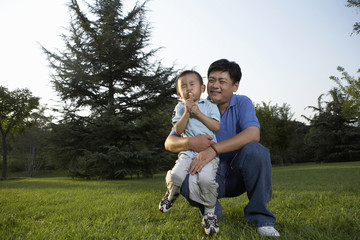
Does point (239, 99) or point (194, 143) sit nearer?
point (194, 143)

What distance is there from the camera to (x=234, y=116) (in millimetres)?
2422

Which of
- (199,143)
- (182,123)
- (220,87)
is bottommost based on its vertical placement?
(199,143)

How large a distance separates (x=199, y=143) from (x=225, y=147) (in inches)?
9.1

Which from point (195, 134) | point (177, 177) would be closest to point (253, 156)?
point (195, 134)

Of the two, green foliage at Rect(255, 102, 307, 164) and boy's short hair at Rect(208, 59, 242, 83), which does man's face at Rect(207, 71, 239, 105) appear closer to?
boy's short hair at Rect(208, 59, 242, 83)

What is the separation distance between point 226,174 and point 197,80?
99 centimetres

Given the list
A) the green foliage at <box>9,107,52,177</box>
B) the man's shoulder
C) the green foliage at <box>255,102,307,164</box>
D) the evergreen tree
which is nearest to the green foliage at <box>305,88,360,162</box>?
the green foliage at <box>255,102,307,164</box>

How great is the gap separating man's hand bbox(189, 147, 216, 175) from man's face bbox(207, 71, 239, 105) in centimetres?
66

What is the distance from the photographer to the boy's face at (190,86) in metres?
2.37

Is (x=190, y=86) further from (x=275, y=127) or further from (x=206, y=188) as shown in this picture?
(x=275, y=127)

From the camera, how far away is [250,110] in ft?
7.63

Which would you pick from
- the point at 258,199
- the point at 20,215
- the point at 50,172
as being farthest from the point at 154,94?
the point at 50,172

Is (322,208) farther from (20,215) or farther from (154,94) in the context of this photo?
(154,94)

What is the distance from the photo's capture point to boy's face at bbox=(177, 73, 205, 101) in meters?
2.37
